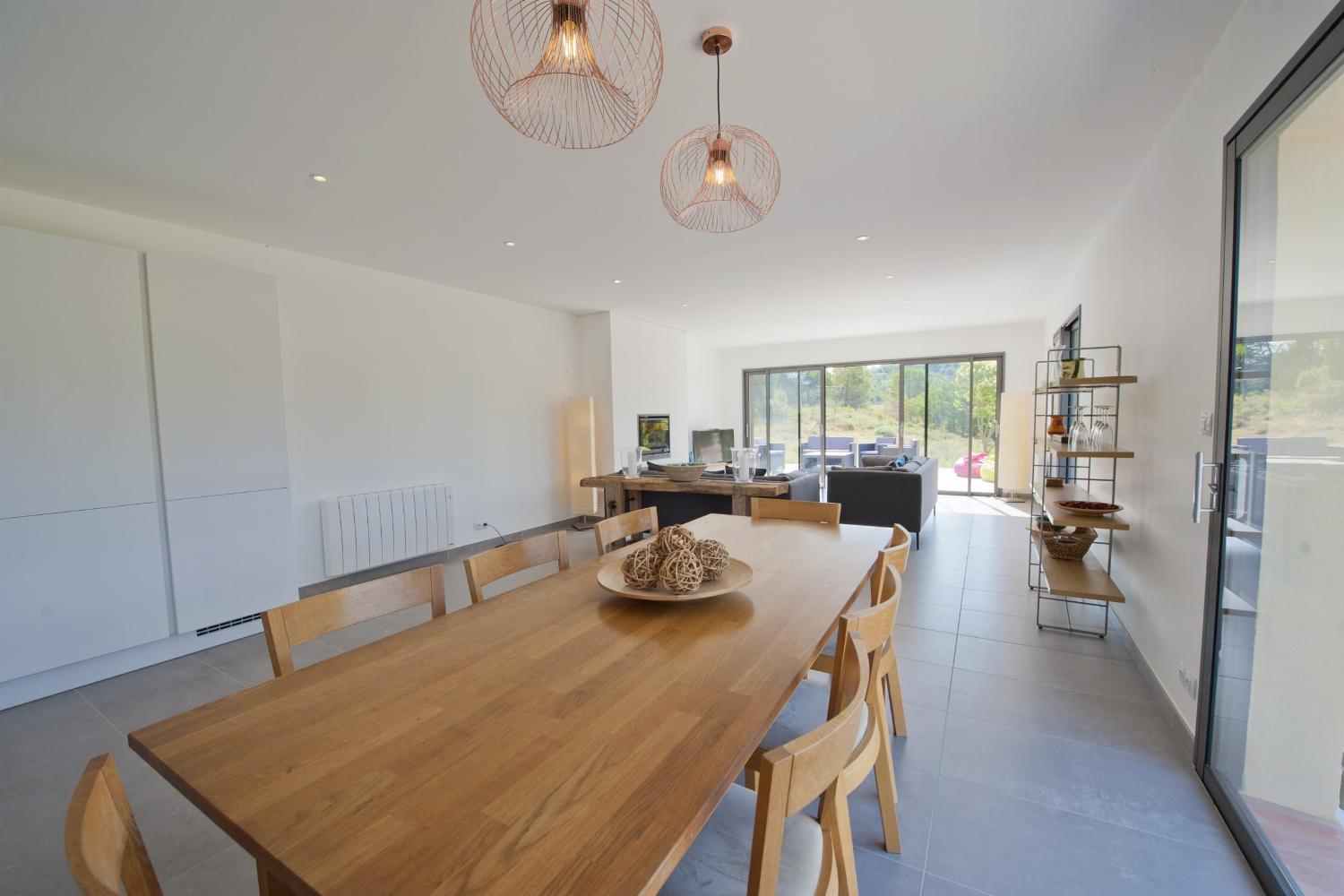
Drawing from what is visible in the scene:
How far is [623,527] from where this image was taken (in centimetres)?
220

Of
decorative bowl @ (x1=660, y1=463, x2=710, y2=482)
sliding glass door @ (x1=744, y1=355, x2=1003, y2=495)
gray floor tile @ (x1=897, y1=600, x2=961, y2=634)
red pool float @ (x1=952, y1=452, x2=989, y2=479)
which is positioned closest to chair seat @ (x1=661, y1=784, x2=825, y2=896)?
gray floor tile @ (x1=897, y1=600, x2=961, y2=634)

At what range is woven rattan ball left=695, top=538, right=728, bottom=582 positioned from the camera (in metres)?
1.51

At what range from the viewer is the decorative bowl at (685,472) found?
15.3ft


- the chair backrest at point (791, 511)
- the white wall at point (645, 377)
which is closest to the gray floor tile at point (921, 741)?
the chair backrest at point (791, 511)

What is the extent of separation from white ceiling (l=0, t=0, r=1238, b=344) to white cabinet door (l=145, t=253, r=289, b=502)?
0.45 m

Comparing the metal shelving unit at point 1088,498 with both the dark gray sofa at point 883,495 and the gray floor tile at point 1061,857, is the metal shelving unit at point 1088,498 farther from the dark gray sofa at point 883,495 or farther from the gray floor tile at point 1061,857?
the gray floor tile at point 1061,857

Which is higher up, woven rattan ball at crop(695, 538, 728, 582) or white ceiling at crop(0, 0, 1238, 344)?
white ceiling at crop(0, 0, 1238, 344)

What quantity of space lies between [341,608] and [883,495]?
444 centimetres

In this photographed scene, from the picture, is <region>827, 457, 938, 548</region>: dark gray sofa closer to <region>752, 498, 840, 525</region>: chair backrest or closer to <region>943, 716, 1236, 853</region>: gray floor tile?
<region>752, 498, 840, 525</region>: chair backrest

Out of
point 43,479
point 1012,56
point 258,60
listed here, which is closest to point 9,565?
point 43,479

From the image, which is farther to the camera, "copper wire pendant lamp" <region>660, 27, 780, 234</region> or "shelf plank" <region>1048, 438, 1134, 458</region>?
"shelf plank" <region>1048, 438, 1134, 458</region>

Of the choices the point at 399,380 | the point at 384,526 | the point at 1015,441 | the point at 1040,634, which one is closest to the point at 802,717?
the point at 1040,634

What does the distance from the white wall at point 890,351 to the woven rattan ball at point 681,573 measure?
773 cm

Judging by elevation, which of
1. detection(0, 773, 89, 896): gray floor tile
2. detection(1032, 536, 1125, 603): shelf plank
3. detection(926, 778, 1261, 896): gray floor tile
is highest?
detection(1032, 536, 1125, 603): shelf plank
